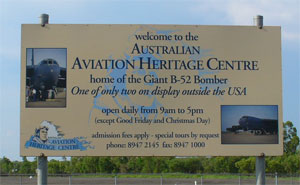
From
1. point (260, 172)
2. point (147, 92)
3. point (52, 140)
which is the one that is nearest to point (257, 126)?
point (260, 172)

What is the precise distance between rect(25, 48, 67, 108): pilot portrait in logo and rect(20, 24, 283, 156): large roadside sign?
0.02 m

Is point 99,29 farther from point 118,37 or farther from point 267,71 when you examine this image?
point 267,71

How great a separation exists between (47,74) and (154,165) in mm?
36839

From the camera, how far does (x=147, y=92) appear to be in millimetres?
8430

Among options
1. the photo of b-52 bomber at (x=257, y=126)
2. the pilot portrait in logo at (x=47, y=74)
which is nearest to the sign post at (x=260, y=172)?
the photo of b-52 bomber at (x=257, y=126)

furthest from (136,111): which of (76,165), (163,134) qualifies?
(76,165)

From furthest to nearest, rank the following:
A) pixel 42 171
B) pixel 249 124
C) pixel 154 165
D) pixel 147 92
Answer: pixel 154 165 → pixel 249 124 → pixel 147 92 → pixel 42 171

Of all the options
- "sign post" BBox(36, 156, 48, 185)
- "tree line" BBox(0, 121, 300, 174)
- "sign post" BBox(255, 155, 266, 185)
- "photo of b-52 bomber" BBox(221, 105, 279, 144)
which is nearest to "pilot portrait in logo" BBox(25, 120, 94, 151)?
"sign post" BBox(36, 156, 48, 185)

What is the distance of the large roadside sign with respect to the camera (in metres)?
8.34

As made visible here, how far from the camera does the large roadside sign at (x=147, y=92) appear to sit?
834 cm

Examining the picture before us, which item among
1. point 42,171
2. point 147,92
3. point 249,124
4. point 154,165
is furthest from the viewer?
point 154,165

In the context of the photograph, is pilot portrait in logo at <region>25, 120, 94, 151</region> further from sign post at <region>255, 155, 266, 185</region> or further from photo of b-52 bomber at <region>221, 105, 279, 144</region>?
sign post at <region>255, 155, 266, 185</region>

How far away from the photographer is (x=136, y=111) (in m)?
8.38

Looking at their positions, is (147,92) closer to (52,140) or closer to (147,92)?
(147,92)
